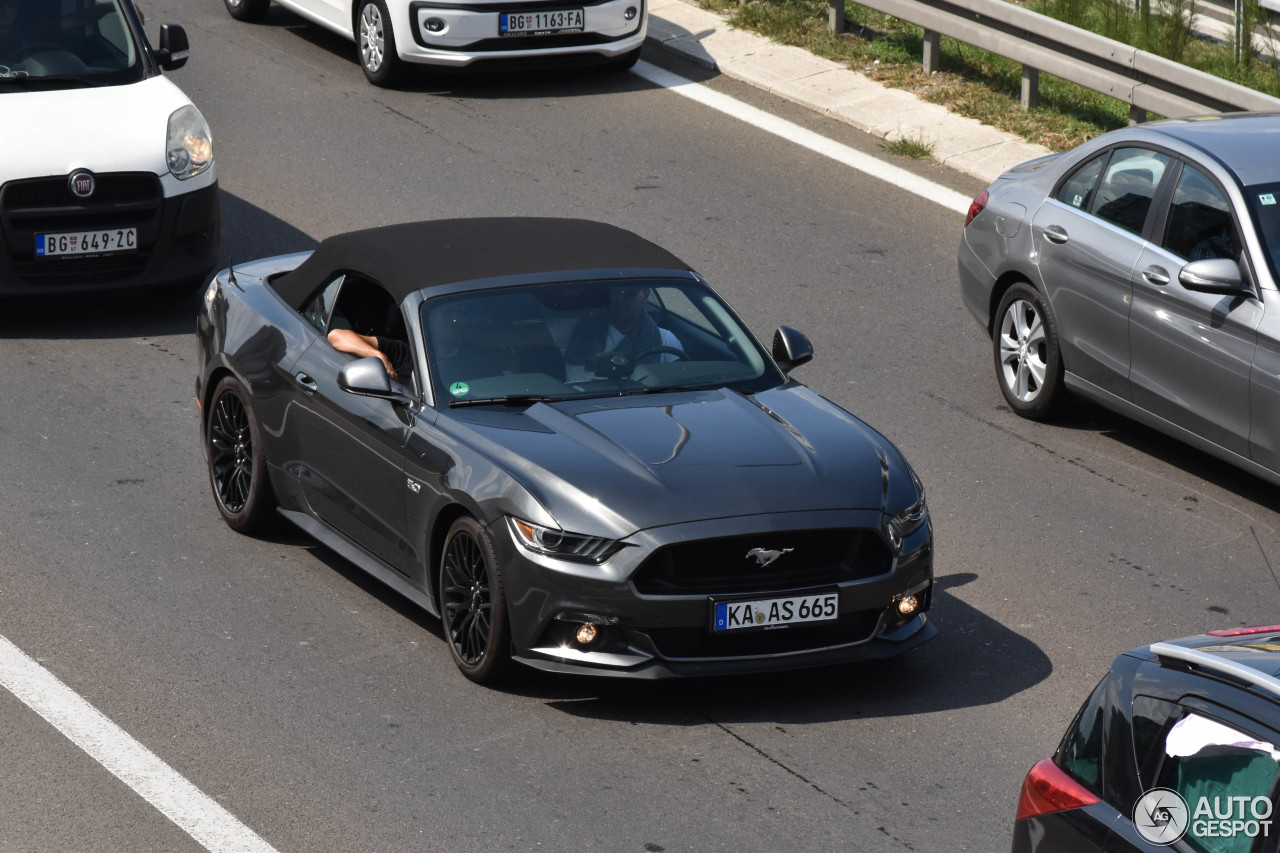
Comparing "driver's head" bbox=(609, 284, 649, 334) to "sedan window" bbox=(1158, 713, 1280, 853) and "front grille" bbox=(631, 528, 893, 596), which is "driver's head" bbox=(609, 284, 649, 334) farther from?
"sedan window" bbox=(1158, 713, 1280, 853)

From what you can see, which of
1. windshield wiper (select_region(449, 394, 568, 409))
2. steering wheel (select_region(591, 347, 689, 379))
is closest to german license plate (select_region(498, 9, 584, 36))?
steering wheel (select_region(591, 347, 689, 379))

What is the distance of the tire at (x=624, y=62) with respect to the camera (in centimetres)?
1711

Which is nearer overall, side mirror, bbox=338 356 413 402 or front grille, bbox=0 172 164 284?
side mirror, bbox=338 356 413 402

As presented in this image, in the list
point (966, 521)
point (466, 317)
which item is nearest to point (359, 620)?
point (466, 317)

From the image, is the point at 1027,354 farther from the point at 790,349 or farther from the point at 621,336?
the point at 621,336

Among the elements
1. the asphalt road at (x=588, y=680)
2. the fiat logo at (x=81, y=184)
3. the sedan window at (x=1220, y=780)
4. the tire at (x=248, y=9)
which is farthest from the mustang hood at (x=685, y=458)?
the tire at (x=248, y=9)

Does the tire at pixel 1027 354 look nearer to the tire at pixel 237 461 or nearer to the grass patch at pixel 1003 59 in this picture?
the grass patch at pixel 1003 59

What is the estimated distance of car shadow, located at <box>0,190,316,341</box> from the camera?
40.5 feet

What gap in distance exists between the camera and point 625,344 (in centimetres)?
855

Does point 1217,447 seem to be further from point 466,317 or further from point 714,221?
point 714,221

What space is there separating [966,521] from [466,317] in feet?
8.96

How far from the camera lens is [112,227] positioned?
12.3 m

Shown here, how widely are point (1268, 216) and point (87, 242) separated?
6.75 m

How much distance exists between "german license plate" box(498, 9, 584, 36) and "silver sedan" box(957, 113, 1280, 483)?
18.9ft
